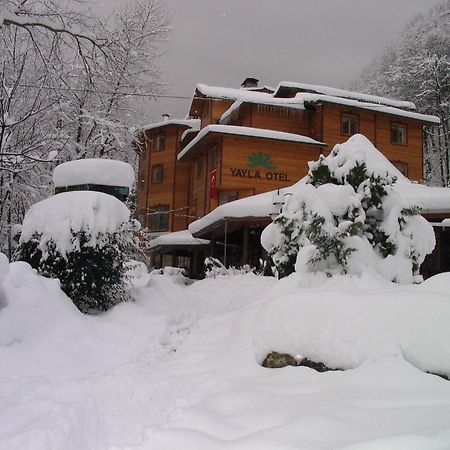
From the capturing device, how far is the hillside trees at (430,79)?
3644 cm

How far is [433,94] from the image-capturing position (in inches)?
1462

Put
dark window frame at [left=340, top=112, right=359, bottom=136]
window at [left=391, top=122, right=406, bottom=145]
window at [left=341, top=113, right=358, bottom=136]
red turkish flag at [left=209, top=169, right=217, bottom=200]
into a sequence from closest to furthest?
red turkish flag at [left=209, top=169, right=217, bottom=200] < dark window frame at [left=340, top=112, right=359, bottom=136] < window at [left=341, top=113, right=358, bottom=136] < window at [left=391, top=122, right=406, bottom=145]

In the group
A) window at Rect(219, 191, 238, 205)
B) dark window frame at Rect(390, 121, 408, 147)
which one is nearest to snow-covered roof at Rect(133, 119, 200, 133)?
window at Rect(219, 191, 238, 205)

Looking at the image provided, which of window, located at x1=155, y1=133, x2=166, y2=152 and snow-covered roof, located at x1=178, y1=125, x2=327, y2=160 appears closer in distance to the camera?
snow-covered roof, located at x1=178, y1=125, x2=327, y2=160

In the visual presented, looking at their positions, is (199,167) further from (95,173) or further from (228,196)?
(95,173)

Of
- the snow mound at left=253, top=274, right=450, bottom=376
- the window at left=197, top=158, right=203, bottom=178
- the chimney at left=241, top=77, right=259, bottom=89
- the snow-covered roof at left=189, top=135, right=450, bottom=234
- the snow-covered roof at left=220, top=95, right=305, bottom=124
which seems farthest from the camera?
the chimney at left=241, top=77, right=259, bottom=89

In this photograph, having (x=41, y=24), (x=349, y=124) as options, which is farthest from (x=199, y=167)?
(x=41, y=24)

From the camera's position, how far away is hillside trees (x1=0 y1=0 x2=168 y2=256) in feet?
26.1

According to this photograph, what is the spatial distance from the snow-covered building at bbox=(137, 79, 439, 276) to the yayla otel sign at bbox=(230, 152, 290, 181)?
0.05 metres

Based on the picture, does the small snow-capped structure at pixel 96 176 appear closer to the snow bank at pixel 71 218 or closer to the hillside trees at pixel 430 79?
the snow bank at pixel 71 218

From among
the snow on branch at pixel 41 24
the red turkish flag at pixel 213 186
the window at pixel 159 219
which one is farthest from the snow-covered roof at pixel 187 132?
the snow on branch at pixel 41 24

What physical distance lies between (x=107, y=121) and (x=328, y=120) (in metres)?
11.4

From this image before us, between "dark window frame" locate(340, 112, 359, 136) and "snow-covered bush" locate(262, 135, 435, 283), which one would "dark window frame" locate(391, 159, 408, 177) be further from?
"snow-covered bush" locate(262, 135, 435, 283)

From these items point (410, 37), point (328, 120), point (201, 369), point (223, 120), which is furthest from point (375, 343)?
point (410, 37)
